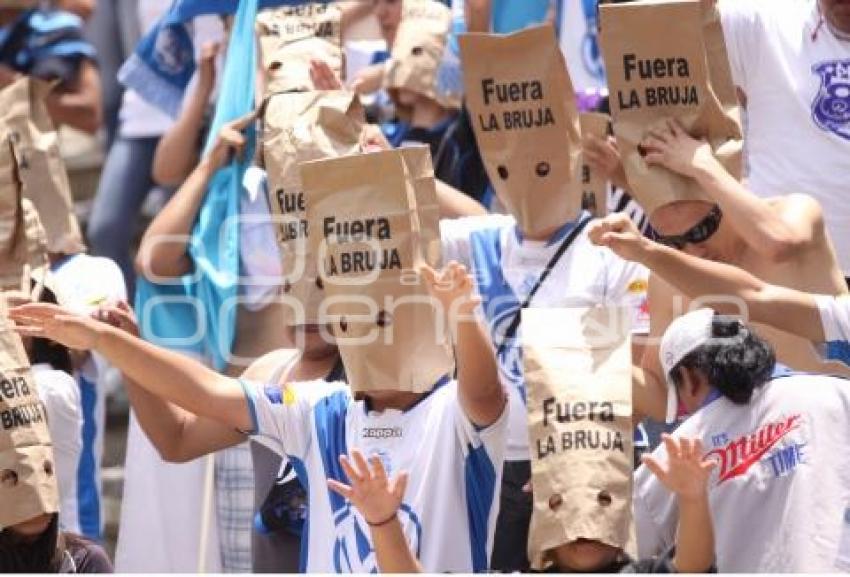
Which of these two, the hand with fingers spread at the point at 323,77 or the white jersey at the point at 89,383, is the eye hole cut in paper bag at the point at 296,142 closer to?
the hand with fingers spread at the point at 323,77

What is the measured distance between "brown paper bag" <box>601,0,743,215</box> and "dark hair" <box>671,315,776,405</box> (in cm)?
47

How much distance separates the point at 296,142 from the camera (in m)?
6.61

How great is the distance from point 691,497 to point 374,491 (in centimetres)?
68

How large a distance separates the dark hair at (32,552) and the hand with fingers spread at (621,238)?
144cm

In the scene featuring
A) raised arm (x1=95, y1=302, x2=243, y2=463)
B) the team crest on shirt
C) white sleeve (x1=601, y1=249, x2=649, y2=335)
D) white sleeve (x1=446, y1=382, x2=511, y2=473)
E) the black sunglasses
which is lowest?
white sleeve (x1=446, y1=382, x2=511, y2=473)

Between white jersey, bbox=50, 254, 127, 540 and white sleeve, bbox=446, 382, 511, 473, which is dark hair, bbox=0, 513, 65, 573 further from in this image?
white jersey, bbox=50, 254, 127, 540

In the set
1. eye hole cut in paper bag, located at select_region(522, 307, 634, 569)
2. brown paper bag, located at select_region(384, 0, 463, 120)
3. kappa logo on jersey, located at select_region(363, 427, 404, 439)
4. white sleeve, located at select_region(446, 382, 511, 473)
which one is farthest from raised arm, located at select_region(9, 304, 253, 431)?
brown paper bag, located at select_region(384, 0, 463, 120)

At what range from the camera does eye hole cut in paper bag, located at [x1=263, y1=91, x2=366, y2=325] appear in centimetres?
629

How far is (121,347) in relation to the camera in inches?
227

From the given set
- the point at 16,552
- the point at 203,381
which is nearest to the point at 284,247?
the point at 203,381

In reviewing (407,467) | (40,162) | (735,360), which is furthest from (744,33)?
(40,162)

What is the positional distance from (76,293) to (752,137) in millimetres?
1944

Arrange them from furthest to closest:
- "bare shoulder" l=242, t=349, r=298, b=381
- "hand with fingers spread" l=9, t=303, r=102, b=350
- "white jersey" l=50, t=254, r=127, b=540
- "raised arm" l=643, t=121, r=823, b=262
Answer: "white jersey" l=50, t=254, r=127, b=540 → "bare shoulder" l=242, t=349, r=298, b=381 → "raised arm" l=643, t=121, r=823, b=262 → "hand with fingers spread" l=9, t=303, r=102, b=350

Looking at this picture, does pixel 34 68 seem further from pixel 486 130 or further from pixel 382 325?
pixel 382 325
